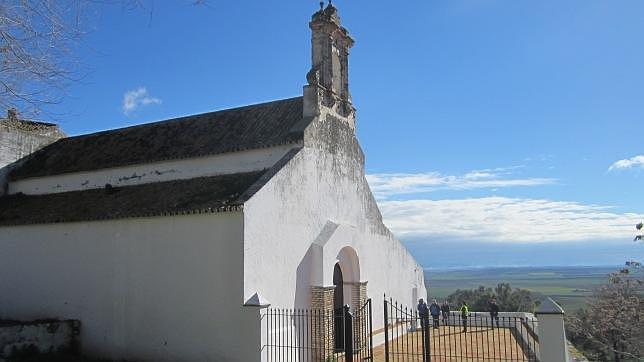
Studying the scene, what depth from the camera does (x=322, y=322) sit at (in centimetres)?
1336

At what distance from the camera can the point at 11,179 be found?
65.1 feet

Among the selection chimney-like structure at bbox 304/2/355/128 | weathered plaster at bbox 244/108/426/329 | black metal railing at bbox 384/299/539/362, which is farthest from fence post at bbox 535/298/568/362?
chimney-like structure at bbox 304/2/355/128

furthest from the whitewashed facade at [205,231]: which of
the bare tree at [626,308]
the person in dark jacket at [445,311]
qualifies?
the bare tree at [626,308]

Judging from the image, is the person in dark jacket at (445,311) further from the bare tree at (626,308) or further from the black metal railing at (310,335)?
the black metal railing at (310,335)

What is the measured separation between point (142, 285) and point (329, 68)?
26.6 ft

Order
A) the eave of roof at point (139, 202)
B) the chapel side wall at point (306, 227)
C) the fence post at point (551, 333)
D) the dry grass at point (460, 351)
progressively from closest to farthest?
1. the fence post at point (551, 333)
2. the chapel side wall at point (306, 227)
3. the dry grass at point (460, 351)
4. the eave of roof at point (139, 202)

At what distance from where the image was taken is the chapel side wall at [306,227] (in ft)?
40.4

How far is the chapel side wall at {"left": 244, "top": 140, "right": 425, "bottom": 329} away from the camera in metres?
12.3

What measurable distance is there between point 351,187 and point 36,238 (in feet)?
30.8

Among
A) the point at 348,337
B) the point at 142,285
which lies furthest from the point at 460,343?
the point at 142,285

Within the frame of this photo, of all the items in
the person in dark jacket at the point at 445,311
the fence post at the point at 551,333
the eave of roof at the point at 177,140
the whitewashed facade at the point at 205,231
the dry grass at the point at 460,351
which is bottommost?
the dry grass at the point at 460,351

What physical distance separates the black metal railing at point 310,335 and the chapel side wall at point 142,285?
0.64 m

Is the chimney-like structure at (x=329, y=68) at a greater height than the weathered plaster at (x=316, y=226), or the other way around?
the chimney-like structure at (x=329, y=68)

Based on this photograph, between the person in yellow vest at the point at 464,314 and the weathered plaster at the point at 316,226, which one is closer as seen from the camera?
the weathered plaster at the point at 316,226
